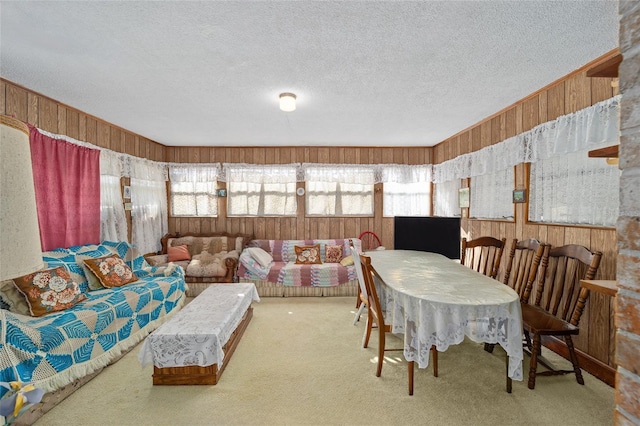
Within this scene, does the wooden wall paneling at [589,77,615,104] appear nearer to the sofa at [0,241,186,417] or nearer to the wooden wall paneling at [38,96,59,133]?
the sofa at [0,241,186,417]

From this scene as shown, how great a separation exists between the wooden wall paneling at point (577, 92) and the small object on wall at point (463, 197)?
1783 mm

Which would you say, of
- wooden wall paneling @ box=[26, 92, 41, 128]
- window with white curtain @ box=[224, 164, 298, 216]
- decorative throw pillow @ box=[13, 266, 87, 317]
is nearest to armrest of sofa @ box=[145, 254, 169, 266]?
window with white curtain @ box=[224, 164, 298, 216]

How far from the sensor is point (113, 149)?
13.9 ft

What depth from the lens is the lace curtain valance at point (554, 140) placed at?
2.33 meters

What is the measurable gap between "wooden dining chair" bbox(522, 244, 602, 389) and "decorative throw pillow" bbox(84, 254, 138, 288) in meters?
3.91

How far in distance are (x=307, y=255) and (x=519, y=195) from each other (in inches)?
121

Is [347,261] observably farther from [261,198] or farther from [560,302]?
[560,302]

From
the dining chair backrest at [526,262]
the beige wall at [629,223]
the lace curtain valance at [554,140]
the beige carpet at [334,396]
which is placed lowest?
the beige carpet at [334,396]

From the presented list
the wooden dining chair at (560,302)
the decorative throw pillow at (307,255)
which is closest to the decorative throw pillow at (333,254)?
the decorative throw pillow at (307,255)

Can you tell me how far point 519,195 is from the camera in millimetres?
3309

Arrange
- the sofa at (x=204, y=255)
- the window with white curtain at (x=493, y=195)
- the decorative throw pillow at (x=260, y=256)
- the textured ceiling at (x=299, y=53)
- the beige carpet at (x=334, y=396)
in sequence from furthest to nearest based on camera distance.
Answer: the decorative throw pillow at (x=260, y=256) < the sofa at (x=204, y=255) < the window with white curtain at (x=493, y=195) < the beige carpet at (x=334, y=396) < the textured ceiling at (x=299, y=53)

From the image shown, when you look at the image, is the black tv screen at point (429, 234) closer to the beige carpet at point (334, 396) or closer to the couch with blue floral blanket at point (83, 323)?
the beige carpet at point (334, 396)

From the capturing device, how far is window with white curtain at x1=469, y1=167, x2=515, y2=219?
3576 millimetres

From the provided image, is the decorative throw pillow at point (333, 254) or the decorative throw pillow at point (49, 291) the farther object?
the decorative throw pillow at point (333, 254)
